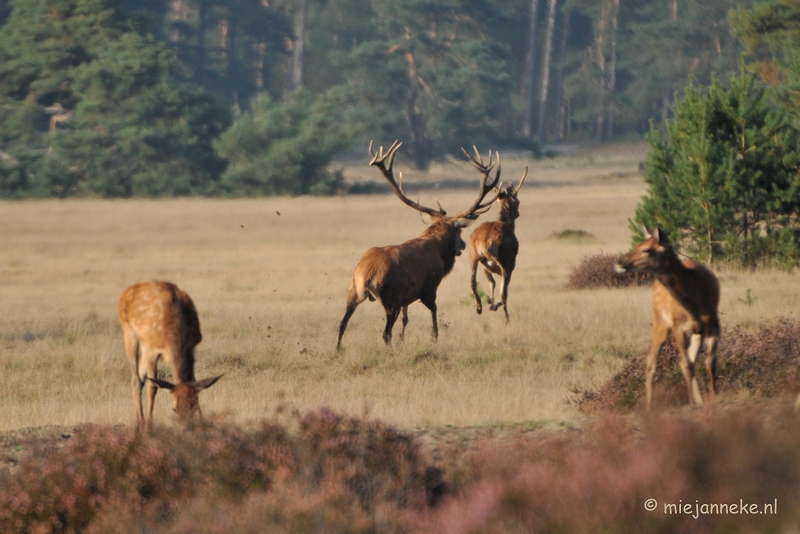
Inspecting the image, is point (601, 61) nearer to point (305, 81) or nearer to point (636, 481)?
point (305, 81)

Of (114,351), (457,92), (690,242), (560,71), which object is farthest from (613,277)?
(560,71)

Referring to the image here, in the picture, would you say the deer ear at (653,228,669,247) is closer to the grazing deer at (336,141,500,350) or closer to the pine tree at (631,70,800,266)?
the grazing deer at (336,141,500,350)

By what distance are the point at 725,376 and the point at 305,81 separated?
6568 cm

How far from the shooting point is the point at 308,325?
47.5ft

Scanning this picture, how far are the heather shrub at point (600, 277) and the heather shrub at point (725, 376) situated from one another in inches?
323

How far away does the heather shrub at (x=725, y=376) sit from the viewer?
8625 mm

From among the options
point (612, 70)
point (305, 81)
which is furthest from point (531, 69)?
point (305, 81)

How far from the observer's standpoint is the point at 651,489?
5.52 m

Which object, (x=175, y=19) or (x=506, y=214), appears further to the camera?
(x=175, y=19)

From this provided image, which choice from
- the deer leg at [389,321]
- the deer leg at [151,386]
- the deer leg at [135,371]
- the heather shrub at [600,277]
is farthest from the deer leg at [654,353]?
the heather shrub at [600,277]

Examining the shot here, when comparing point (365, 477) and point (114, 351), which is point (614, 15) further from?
point (365, 477)

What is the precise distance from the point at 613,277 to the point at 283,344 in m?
7.06

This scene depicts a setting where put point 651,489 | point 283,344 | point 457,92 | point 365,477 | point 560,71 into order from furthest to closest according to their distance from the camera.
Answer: point 560,71
point 457,92
point 283,344
point 365,477
point 651,489

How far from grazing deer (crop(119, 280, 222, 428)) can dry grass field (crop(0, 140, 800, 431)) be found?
56 cm
